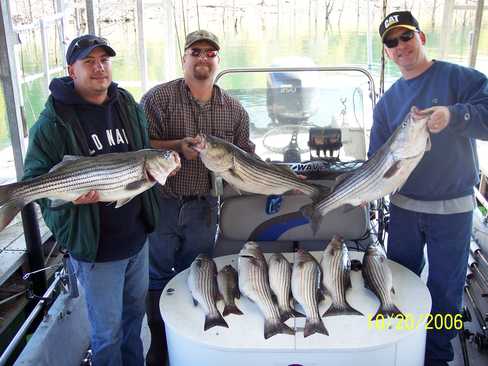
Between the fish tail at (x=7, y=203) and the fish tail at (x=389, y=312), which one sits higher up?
the fish tail at (x=7, y=203)

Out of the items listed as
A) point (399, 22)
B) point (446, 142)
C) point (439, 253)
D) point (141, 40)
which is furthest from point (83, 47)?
point (141, 40)

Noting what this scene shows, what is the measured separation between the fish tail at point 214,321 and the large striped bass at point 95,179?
785 millimetres

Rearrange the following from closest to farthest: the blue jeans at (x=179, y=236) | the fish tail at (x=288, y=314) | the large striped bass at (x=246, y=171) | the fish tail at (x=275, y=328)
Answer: the fish tail at (x=275, y=328), the fish tail at (x=288, y=314), the large striped bass at (x=246, y=171), the blue jeans at (x=179, y=236)

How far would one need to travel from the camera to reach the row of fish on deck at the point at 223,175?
2.37 meters

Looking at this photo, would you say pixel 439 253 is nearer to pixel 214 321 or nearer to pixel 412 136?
pixel 412 136

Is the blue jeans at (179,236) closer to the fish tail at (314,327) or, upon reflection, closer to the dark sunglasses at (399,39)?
the fish tail at (314,327)

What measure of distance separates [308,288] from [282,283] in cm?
17

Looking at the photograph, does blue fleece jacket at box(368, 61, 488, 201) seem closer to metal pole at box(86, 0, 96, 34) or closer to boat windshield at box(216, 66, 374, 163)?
boat windshield at box(216, 66, 374, 163)

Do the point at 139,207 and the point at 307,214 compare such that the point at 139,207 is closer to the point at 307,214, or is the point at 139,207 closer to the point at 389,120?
the point at 307,214

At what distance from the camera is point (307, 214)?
10.4 ft

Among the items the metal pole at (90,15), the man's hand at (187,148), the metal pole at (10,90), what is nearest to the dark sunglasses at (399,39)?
the man's hand at (187,148)

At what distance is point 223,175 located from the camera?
3006 mm

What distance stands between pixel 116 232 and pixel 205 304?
0.65 meters
